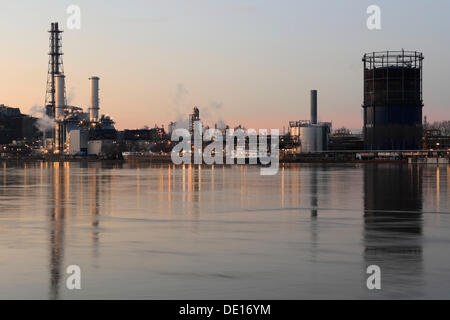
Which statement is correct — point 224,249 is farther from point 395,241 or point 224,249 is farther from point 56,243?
point 395,241

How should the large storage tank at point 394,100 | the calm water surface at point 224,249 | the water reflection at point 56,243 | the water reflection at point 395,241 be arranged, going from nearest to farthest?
the calm water surface at point 224,249 → the water reflection at point 56,243 → the water reflection at point 395,241 → the large storage tank at point 394,100

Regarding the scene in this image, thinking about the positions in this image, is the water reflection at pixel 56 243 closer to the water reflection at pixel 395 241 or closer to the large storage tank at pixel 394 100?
the water reflection at pixel 395 241

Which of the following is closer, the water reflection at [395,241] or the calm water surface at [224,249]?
the calm water surface at [224,249]

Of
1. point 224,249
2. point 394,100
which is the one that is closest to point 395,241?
point 224,249

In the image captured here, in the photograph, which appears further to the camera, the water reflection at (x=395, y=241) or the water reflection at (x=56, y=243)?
the water reflection at (x=395, y=241)

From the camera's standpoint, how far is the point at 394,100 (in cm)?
17838

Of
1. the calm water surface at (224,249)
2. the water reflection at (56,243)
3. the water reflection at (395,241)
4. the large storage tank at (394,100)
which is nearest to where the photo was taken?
the calm water surface at (224,249)

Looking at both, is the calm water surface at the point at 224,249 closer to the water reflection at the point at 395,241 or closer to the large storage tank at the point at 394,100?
the water reflection at the point at 395,241

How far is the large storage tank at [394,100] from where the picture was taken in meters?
177

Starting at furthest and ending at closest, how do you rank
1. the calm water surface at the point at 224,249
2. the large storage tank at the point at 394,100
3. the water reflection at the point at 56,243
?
1. the large storage tank at the point at 394,100
2. the water reflection at the point at 56,243
3. the calm water surface at the point at 224,249

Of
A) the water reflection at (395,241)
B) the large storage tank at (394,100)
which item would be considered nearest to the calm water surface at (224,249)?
the water reflection at (395,241)

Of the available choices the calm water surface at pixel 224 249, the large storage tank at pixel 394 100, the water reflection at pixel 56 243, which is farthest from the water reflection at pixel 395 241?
the large storage tank at pixel 394 100

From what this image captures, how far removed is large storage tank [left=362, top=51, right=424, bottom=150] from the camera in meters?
177
